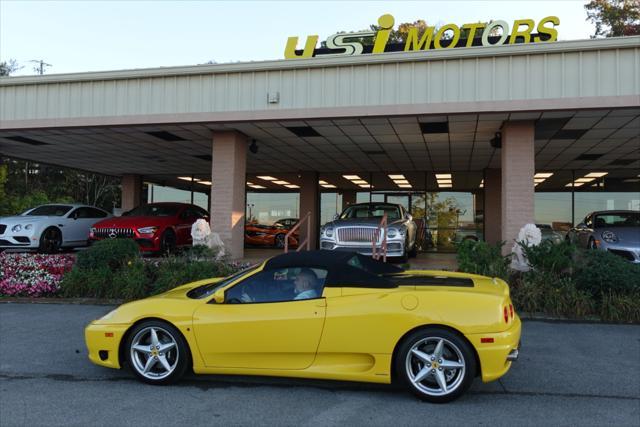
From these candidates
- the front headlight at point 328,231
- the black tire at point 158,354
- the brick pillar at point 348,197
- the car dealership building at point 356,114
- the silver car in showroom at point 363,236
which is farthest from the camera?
the brick pillar at point 348,197

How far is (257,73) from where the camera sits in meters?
11.1

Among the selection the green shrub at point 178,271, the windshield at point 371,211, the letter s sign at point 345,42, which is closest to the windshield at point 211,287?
the green shrub at point 178,271

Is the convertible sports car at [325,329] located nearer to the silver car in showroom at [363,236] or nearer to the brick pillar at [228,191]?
the silver car in showroom at [363,236]

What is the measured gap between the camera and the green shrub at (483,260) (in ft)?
28.4

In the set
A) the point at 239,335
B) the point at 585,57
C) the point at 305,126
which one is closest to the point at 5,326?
the point at 239,335

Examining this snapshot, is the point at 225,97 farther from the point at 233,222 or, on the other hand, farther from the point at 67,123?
the point at 67,123

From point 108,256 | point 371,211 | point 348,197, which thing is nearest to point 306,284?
point 108,256

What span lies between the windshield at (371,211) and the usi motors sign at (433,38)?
3.93 m

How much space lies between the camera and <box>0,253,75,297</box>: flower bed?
977 centimetres

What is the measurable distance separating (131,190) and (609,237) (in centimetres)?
1903

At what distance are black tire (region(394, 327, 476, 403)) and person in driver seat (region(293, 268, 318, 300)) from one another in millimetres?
935

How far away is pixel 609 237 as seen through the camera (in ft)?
35.3

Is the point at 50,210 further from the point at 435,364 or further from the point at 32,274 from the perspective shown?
the point at 435,364

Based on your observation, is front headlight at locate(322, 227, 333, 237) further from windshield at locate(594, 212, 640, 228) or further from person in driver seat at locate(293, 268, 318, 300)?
person in driver seat at locate(293, 268, 318, 300)
